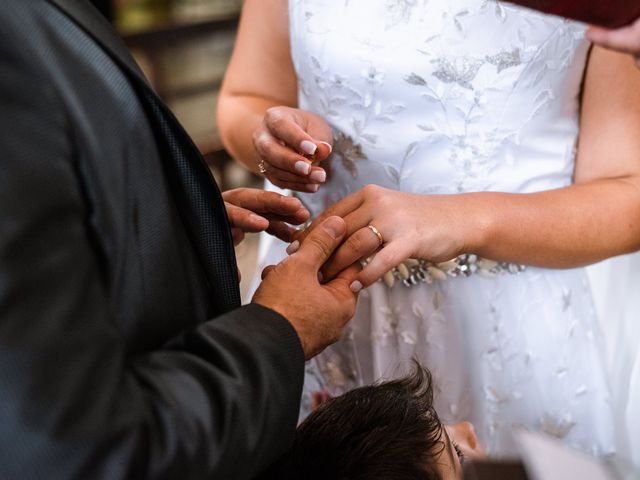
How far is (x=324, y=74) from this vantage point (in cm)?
138

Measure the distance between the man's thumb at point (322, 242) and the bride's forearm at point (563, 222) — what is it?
24 centimetres

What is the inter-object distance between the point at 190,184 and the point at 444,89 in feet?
1.97

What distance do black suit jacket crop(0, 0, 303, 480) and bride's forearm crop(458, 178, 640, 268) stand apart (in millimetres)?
529

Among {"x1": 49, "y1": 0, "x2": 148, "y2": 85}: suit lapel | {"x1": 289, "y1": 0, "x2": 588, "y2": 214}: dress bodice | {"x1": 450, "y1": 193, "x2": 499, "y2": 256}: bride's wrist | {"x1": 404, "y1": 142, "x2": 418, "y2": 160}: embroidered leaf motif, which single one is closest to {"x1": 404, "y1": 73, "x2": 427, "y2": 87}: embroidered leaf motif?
{"x1": 289, "y1": 0, "x2": 588, "y2": 214}: dress bodice

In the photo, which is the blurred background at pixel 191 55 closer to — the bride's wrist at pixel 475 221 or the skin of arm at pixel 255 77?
the skin of arm at pixel 255 77

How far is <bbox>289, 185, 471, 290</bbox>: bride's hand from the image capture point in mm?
1109

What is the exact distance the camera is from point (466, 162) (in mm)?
1350

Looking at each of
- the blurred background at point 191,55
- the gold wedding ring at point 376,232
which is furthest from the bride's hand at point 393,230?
the blurred background at point 191,55

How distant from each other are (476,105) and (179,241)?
26.0 inches

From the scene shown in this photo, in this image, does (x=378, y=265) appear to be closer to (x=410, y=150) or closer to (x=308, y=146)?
(x=308, y=146)

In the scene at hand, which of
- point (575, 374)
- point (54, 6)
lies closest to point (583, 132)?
point (575, 374)

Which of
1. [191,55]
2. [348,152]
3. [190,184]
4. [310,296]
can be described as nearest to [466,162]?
[348,152]

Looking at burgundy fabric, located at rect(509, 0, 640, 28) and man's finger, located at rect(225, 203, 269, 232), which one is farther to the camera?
man's finger, located at rect(225, 203, 269, 232)

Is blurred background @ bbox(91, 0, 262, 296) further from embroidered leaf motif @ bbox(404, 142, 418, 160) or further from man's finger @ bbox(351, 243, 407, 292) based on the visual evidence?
man's finger @ bbox(351, 243, 407, 292)
